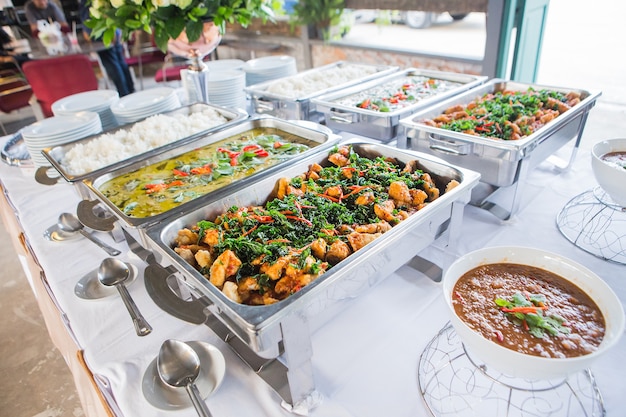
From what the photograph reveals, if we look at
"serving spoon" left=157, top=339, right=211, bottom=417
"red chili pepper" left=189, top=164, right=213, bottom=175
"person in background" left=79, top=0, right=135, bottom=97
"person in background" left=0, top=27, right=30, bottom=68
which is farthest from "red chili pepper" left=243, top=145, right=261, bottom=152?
"person in background" left=0, top=27, right=30, bottom=68

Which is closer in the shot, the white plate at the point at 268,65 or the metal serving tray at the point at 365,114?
the metal serving tray at the point at 365,114

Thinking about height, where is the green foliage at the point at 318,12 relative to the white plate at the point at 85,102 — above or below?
above

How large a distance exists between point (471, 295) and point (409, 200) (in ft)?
1.35

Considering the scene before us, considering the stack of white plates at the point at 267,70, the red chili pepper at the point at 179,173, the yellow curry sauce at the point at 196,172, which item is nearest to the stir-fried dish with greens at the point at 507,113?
the yellow curry sauce at the point at 196,172

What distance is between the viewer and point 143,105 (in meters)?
2.16

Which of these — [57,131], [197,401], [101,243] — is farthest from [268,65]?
[197,401]

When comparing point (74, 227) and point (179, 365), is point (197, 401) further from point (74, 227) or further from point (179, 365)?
point (74, 227)

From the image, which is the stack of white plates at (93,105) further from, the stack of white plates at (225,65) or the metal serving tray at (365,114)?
the metal serving tray at (365,114)

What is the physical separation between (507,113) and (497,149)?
0.41 m

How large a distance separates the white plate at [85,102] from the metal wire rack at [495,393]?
7.26 feet

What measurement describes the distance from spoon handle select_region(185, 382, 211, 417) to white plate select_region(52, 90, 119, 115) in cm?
193

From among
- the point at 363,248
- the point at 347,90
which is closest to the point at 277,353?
the point at 363,248

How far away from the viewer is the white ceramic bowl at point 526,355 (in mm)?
627

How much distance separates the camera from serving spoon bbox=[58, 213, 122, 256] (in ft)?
4.67
